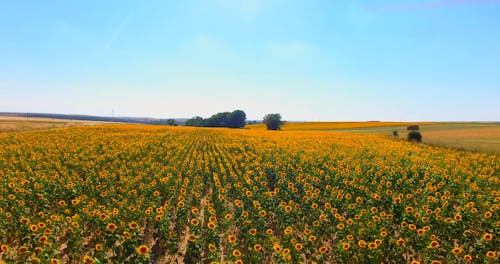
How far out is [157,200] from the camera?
30.1 ft

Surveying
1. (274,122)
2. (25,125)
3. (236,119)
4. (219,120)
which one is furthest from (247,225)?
(219,120)

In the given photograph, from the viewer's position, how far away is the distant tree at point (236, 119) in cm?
10675

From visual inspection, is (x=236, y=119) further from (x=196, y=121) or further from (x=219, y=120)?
(x=196, y=121)

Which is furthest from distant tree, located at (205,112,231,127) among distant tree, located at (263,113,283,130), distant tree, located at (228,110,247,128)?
distant tree, located at (263,113,283,130)

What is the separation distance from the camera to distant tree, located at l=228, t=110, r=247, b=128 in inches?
4203

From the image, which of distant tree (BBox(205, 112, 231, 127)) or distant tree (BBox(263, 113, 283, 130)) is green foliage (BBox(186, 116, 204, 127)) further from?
distant tree (BBox(263, 113, 283, 130))

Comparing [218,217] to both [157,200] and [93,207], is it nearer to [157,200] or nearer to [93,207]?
[157,200]

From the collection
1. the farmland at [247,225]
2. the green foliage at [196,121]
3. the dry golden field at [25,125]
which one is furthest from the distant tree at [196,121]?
the farmland at [247,225]

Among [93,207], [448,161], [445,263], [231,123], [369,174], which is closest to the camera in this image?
[445,263]

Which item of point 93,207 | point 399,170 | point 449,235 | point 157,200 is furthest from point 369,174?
point 93,207

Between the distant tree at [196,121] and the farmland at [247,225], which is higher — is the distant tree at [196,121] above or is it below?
above

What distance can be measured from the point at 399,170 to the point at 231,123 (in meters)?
93.9

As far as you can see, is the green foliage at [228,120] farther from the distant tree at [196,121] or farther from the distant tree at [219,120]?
the distant tree at [196,121]

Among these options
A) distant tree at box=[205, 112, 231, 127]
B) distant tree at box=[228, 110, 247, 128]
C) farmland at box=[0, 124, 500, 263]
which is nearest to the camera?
farmland at box=[0, 124, 500, 263]
